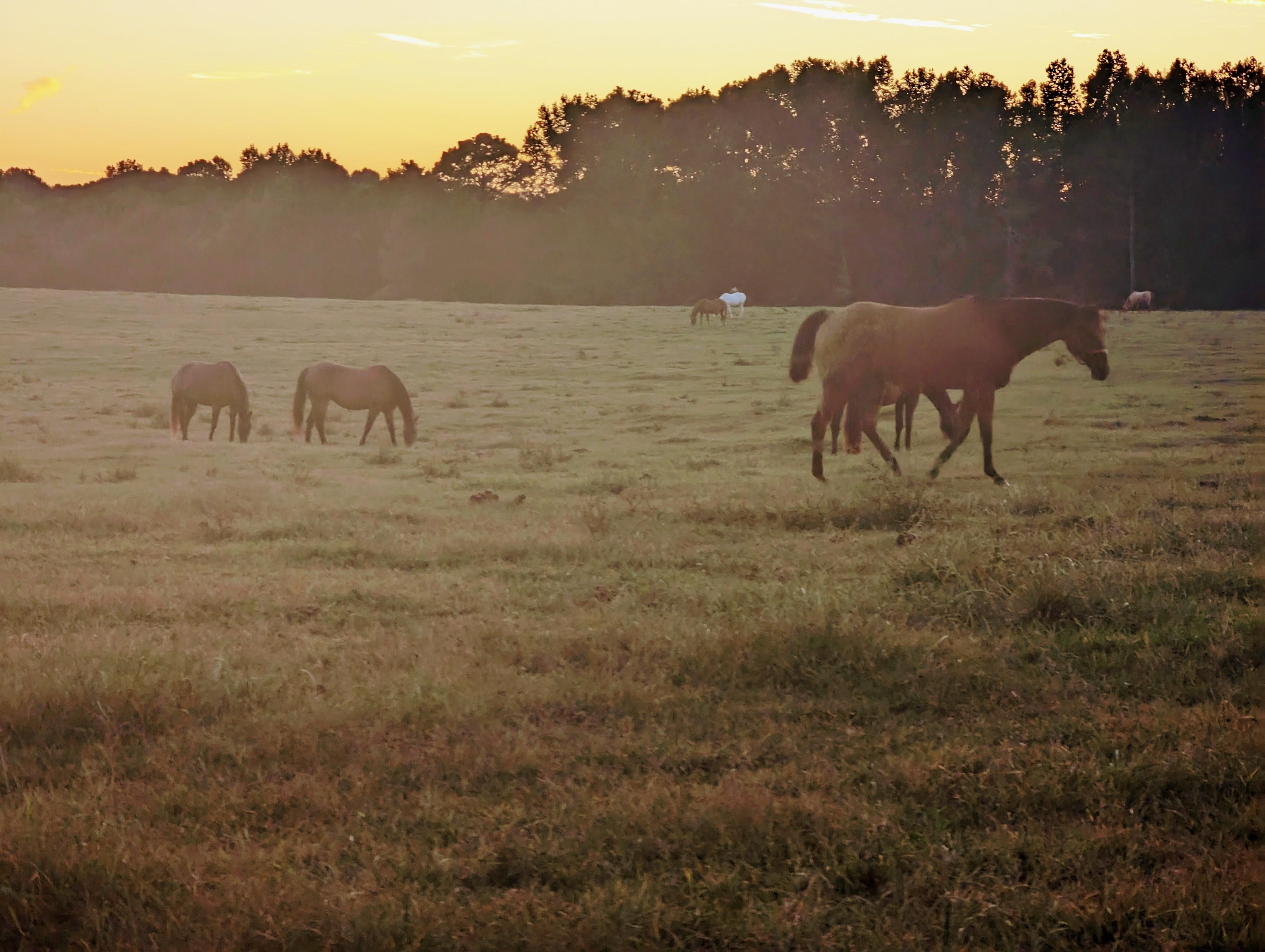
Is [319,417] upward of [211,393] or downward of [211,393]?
downward

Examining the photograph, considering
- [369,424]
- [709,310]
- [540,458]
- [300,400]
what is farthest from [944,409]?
[709,310]

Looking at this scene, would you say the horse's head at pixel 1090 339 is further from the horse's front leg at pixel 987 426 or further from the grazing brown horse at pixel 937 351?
the horse's front leg at pixel 987 426

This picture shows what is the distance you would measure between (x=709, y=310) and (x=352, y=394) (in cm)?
2358

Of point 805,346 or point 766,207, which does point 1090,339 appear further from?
point 766,207

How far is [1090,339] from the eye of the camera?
11.9 m

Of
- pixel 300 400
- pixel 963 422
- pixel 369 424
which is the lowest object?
pixel 369 424

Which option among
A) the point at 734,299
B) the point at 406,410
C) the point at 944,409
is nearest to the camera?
the point at 944,409

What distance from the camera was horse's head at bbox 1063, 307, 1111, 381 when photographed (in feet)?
38.9

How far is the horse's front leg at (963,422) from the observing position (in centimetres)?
1186

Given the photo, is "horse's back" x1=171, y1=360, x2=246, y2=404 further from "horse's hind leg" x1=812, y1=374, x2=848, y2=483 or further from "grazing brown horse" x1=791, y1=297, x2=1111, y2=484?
"horse's hind leg" x1=812, y1=374, x2=848, y2=483

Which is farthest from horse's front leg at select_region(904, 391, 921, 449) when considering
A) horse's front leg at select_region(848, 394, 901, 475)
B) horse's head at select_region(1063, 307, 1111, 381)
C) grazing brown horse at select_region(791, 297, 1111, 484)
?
horse's head at select_region(1063, 307, 1111, 381)

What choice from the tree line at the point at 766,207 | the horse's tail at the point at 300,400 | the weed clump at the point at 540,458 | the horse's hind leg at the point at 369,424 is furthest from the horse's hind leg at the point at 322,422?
the tree line at the point at 766,207

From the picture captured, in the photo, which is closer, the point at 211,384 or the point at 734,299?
the point at 211,384

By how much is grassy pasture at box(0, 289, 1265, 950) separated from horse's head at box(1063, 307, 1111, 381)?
1479 mm
